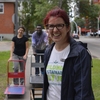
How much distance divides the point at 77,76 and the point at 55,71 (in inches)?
9.3

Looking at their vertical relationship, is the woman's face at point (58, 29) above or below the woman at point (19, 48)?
above

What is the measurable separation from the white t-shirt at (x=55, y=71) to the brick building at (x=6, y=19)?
47745mm

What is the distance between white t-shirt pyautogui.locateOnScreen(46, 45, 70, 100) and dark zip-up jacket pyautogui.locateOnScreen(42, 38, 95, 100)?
69 millimetres

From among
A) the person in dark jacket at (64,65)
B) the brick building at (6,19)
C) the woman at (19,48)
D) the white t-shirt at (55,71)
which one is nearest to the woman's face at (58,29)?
the person in dark jacket at (64,65)

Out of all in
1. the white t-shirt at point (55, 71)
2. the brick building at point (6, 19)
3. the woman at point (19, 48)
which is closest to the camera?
the white t-shirt at point (55, 71)

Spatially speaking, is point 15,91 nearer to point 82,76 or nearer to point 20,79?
point 20,79

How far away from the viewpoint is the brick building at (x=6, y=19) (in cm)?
5019

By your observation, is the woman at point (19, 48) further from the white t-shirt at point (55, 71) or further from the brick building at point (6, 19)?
the brick building at point (6, 19)

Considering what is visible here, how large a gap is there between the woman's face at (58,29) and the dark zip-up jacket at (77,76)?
6.1 inches

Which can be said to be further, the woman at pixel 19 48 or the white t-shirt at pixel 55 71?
the woman at pixel 19 48

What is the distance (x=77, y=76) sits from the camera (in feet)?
8.48

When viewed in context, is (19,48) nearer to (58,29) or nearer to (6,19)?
(58,29)

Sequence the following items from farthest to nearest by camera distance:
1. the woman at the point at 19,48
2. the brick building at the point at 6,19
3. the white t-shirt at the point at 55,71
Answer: the brick building at the point at 6,19 < the woman at the point at 19,48 < the white t-shirt at the point at 55,71

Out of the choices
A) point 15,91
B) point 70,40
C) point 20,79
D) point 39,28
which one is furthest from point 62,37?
point 39,28
